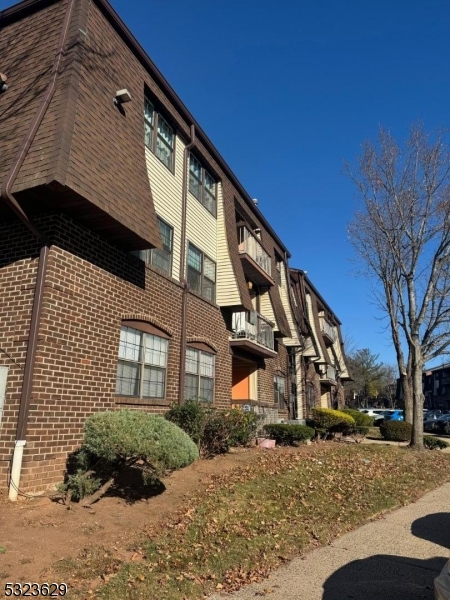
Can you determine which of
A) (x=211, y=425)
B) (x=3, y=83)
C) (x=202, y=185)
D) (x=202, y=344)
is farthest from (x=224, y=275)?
(x=3, y=83)

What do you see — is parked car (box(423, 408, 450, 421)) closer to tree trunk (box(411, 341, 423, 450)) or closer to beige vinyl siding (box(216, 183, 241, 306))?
tree trunk (box(411, 341, 423, 450))

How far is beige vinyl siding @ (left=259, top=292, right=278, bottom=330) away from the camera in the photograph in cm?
2069

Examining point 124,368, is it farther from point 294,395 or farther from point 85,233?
point 294,395

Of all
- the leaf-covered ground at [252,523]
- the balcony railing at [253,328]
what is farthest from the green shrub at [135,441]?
the balcony railing at [253,328]

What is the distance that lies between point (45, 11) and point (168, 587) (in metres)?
11.0

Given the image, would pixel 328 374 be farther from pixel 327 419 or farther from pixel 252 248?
pixel 252 248

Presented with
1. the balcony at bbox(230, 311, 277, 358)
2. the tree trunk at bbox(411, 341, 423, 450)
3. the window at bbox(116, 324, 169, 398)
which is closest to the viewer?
the window at bbox(116, 324, 169, 398)

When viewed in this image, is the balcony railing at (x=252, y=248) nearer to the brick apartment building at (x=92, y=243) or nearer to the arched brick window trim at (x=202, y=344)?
the brick apartment building at (x=92, y=243)

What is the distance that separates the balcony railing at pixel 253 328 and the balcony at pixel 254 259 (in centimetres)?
189

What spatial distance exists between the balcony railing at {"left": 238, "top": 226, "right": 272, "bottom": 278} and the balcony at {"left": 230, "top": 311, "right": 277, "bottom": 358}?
2.31 meters

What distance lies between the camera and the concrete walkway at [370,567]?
4.55 m

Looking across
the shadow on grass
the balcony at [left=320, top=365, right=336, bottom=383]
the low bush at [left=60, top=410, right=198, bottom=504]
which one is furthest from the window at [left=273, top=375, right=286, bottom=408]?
the shadow on grass

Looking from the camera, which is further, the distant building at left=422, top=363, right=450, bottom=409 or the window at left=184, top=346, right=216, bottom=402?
the distant building at left=422, top=363, right=450, bottom=409

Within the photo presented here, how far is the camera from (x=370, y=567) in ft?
17.3
